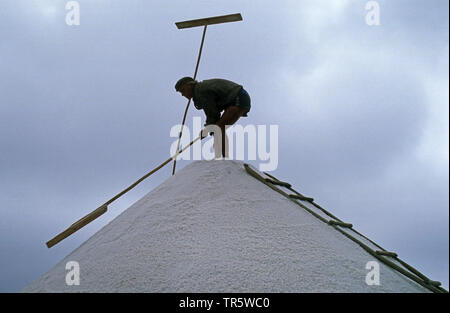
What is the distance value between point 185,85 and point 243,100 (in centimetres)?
64

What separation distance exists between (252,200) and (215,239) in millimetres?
559

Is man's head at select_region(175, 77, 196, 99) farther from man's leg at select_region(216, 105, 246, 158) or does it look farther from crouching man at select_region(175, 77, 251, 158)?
man's leg at select_region(216, 105, 246, 158)

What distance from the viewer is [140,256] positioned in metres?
2.36

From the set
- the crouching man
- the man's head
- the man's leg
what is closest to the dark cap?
the man's head

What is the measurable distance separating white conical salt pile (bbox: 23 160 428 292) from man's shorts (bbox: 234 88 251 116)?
0.97 meters

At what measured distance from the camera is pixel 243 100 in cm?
391

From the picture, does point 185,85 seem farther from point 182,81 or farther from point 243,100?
point 243,100

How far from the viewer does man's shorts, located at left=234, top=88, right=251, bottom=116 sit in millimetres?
3871

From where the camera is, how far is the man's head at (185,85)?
4.03m

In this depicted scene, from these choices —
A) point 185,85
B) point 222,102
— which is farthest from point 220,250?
point 185,85

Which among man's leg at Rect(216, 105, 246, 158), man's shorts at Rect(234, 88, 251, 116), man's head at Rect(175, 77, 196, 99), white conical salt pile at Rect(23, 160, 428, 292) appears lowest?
white conical salt pile at Rect(23, 160, 428, 292)

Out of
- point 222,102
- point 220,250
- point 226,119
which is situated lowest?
point 220,250
